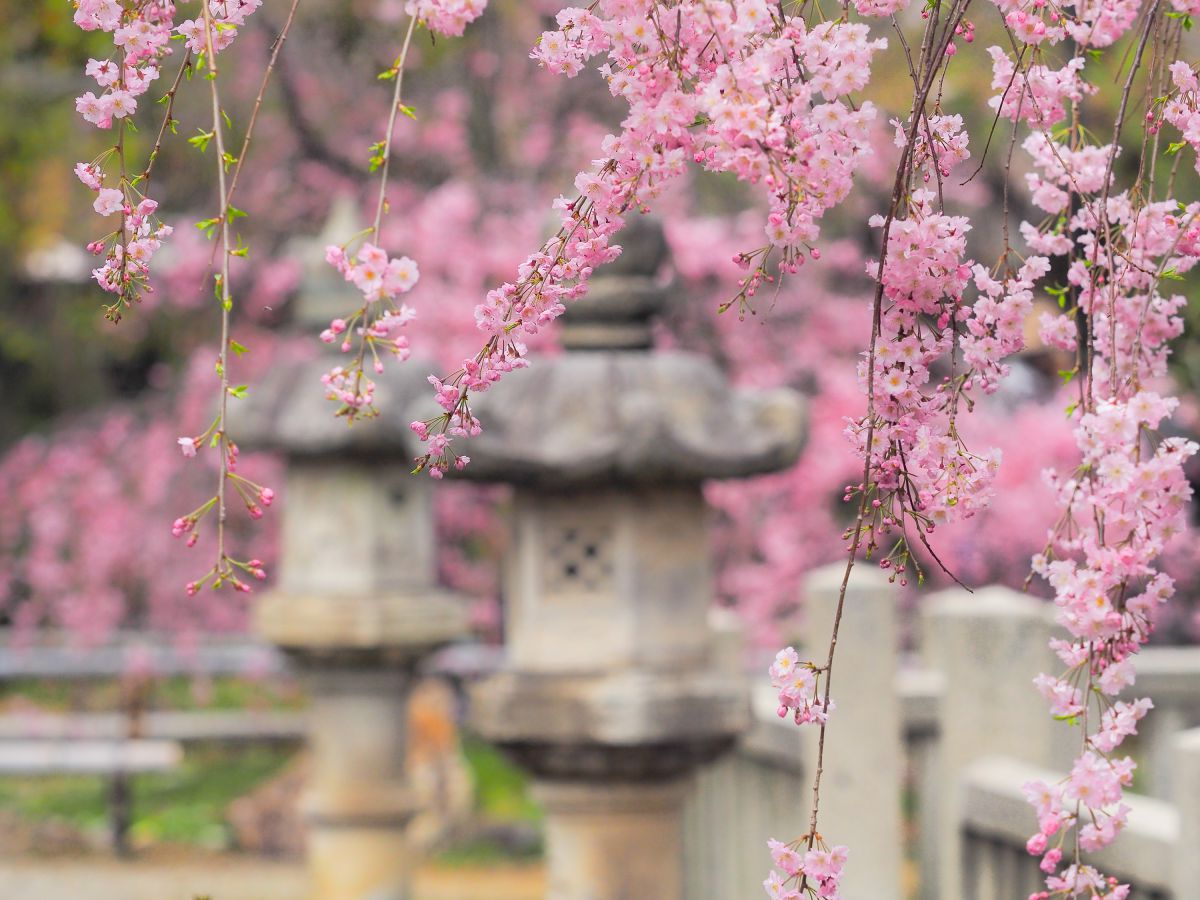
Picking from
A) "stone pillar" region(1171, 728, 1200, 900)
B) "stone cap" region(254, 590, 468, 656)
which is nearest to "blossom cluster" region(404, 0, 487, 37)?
"stone pillar" region(1171, 728, 1200, 900)

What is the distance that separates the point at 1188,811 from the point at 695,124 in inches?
55.7

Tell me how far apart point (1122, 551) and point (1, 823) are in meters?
8.28

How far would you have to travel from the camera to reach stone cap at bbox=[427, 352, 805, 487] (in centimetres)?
351

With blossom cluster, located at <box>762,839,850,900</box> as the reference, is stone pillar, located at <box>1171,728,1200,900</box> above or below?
below

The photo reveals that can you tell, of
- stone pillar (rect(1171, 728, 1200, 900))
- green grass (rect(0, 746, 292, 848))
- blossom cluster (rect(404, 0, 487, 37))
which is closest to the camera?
blossom cluster (rect(404, 0, 487, 37))

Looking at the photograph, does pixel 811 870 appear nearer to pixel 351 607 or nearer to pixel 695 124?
pixel 695 124

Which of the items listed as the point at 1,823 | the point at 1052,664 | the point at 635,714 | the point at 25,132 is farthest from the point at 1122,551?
the point at 25,132

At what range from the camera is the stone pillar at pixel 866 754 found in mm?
3596

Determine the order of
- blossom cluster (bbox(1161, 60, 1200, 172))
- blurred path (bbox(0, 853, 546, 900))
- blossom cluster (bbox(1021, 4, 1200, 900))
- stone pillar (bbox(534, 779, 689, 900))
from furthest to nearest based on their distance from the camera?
blurred path (bbox(0, 853, 546, 900)), stone pillar (bbox(534, 779, 689, 900)), blossom cluster (bbox(1161, 60, 1200, 172)), blossom cluster (bbox(1021, 4, 1200, 900))

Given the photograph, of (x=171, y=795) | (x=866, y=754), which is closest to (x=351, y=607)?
(x=866, y=754)

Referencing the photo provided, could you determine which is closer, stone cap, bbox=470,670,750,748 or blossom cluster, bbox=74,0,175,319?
blossom cluster, bbox=74,0,175,319

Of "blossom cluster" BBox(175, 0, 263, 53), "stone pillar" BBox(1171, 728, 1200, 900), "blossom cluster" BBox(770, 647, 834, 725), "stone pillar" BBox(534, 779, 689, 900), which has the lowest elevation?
"stone pillar" BBox(534, 779, 689, 900)

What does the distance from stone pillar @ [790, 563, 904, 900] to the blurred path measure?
3.72 m

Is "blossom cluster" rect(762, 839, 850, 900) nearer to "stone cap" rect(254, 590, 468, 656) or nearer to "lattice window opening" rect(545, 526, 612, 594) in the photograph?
"lattice window opening" rect(545, 526, 612, 594)
